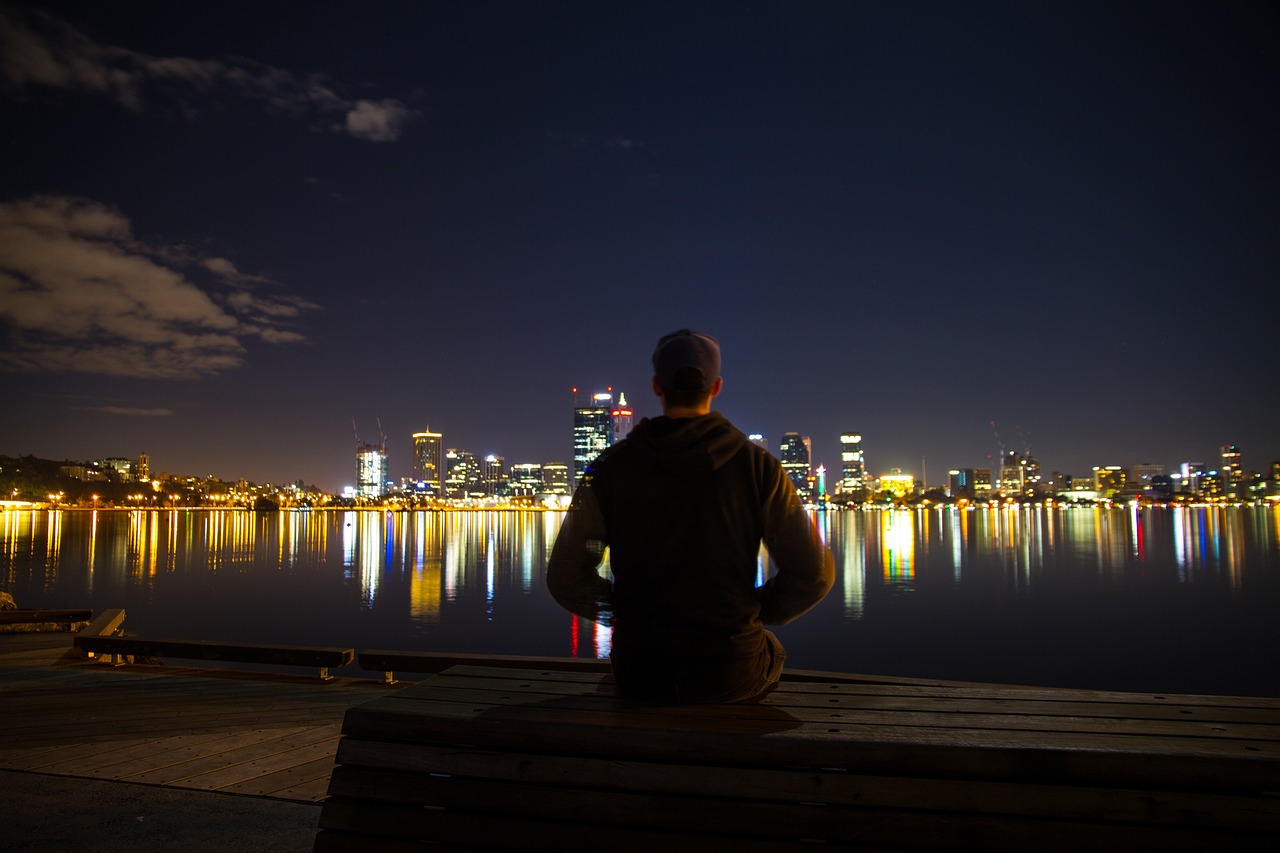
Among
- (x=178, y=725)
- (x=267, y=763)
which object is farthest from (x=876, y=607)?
(x=267, y=763)

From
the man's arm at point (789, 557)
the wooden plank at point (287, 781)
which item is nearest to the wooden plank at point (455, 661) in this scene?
the wooden plank at point (287, 781)

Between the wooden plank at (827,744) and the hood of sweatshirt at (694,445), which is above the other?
the hood of sweatshirt at (694,445)

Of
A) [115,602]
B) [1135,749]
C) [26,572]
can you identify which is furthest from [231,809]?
[26,572]

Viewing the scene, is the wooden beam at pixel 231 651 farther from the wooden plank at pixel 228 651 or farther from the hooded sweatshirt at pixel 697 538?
the hooded sweatshirt at pixel 697 538

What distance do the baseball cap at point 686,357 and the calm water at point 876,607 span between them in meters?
23.6

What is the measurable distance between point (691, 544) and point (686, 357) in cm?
72

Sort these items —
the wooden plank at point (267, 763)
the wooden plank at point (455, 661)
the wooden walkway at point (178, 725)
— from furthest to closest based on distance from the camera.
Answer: the wooden plank at point (455, 661) < the wooden walkway at point (178, 725) < the wooden plank at point (267, 763)

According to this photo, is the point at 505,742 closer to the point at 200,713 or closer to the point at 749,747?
the point at 749,747

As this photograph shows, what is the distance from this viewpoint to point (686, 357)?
9.53ft

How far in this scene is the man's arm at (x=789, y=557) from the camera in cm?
277

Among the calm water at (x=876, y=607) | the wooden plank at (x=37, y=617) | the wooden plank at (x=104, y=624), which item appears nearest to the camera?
the wooden plank at (x=104, y=624)

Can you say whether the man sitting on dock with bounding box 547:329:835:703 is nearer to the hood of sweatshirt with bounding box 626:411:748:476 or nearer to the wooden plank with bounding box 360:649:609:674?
the hood of sweatshirt with bounding box 626:411:748:476

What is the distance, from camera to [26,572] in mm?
48406

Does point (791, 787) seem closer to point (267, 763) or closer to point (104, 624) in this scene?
point (267, 763)
